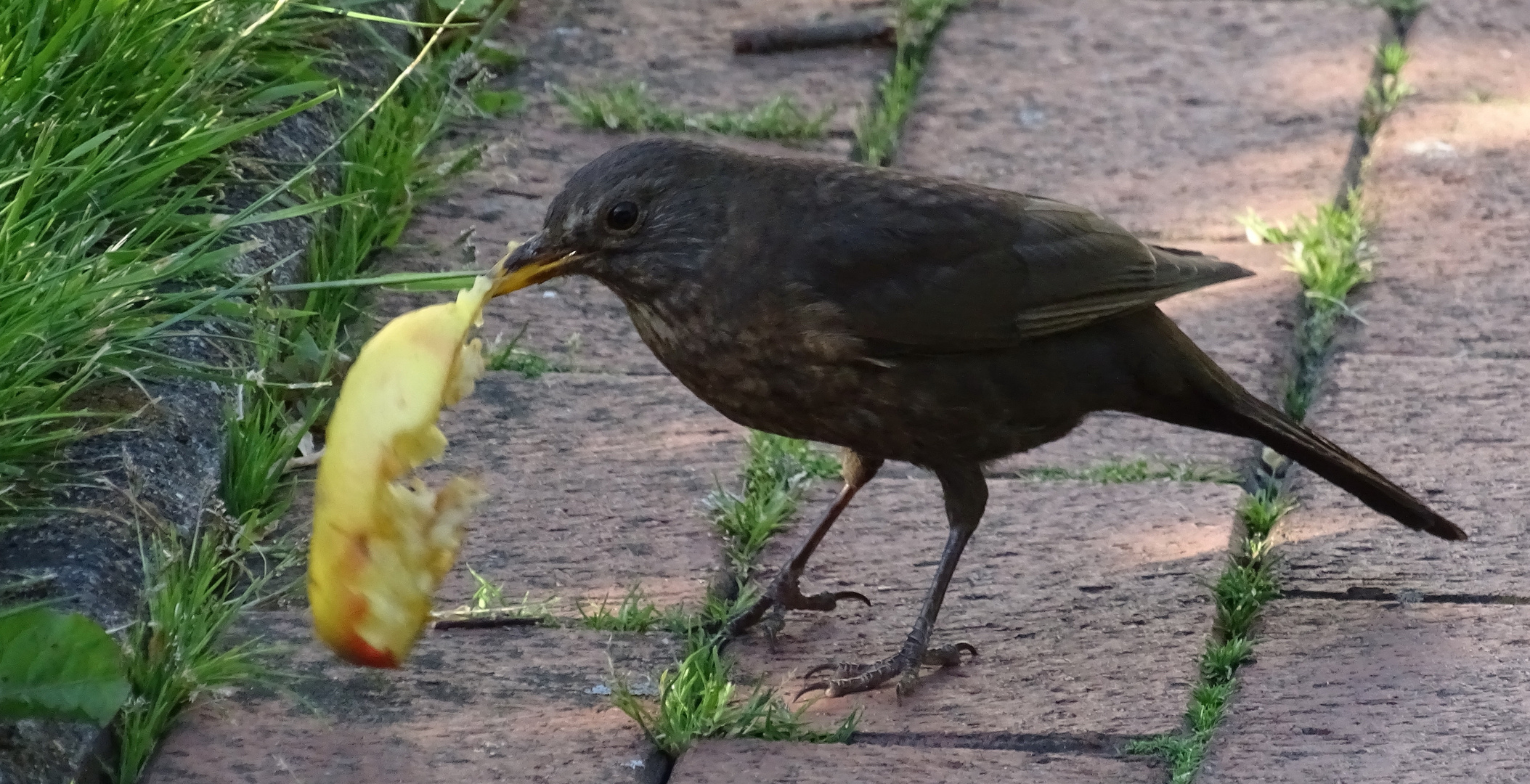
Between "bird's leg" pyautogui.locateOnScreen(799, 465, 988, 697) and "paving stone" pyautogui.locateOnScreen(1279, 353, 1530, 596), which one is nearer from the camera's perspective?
"bird's leg" pyautogui.locateOnScreen(799, 465, 988, 697)

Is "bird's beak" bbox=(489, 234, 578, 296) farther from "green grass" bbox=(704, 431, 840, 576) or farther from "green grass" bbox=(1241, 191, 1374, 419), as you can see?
"green grass" bbox=(1241, 191, 1374, 419)

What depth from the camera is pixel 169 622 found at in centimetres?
304

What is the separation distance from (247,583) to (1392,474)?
2.22 metres

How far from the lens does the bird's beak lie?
3.27 meters

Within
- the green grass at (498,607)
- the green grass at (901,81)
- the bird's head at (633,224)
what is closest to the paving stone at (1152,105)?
the green grass at (901,81)

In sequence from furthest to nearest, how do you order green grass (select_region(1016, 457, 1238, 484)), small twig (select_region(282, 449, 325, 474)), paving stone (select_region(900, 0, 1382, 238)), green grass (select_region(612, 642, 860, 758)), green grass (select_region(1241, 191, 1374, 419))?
paving stone (select_region(900, 0, 1382, 238)) < green grass (select_region(1241, 191, 1374, 419)) < green grass (select_region(1016, 457, 1238, 484)) < small twig (select_region(282, 449, 325, 474)) < green grass (select_region(612, 642, 860, 758))

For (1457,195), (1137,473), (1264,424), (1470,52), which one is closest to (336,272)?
(1137,473)

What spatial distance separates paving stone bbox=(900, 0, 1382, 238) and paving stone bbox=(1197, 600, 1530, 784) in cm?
147

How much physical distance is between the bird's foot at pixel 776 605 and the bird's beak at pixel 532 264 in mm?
689

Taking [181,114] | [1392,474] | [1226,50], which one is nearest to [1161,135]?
[1226,50]

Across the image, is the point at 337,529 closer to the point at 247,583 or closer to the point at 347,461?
the point at 347,461

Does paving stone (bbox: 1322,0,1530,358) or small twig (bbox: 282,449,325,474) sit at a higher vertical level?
paving stone (bbox: 1322,0,1530,358)

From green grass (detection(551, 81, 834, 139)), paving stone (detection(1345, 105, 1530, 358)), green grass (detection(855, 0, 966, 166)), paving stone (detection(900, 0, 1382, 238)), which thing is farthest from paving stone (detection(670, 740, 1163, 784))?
green grass (detection(551, 81, 834, 139))

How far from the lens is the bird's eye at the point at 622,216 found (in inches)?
133
